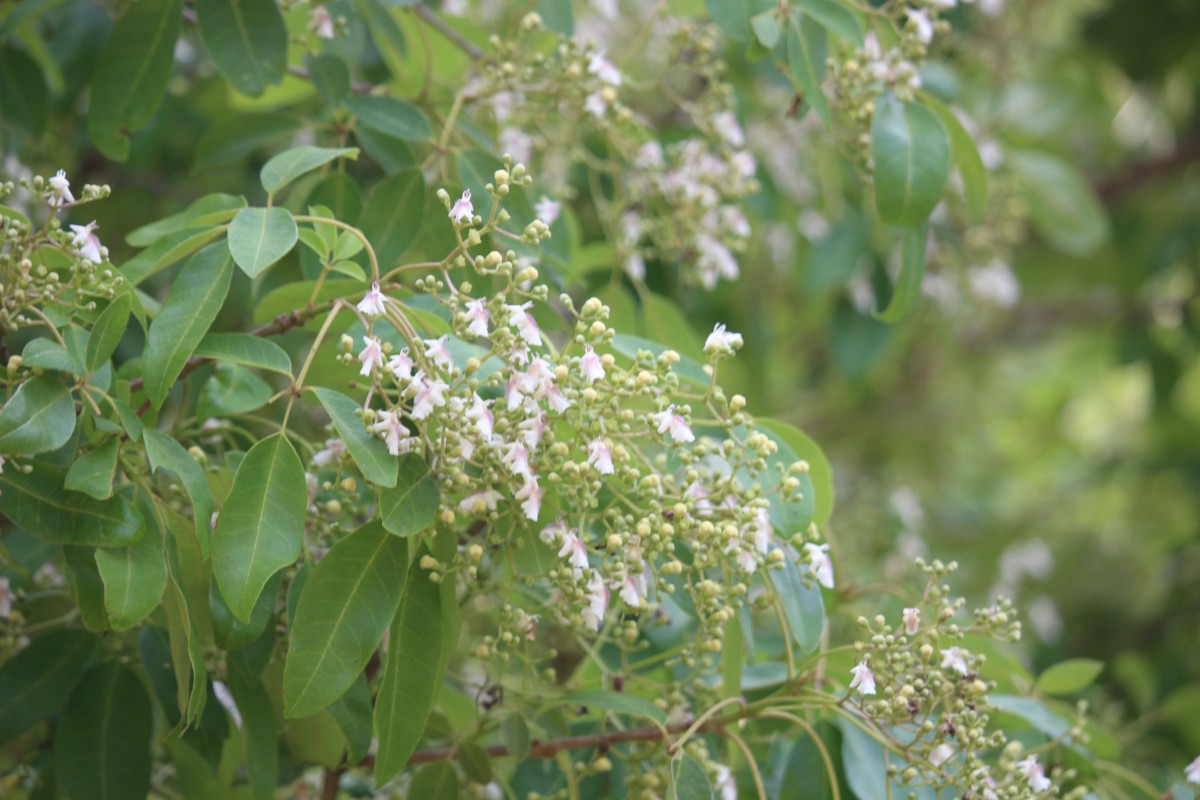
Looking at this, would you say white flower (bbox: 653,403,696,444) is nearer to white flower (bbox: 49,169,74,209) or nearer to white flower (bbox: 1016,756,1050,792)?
white flower (bbox: 1016,756,1050,792)

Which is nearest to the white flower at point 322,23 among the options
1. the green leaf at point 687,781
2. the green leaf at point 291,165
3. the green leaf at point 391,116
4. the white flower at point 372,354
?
the green leaf at point 391,116

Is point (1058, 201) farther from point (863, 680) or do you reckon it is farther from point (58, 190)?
point (58, 190)

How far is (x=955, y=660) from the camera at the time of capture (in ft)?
3.44

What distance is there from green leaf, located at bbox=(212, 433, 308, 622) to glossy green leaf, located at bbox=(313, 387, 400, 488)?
0.16 ft

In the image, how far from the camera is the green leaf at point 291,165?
1022mm

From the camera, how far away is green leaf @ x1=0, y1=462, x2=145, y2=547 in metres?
0.93

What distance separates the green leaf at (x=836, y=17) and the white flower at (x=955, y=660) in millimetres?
676

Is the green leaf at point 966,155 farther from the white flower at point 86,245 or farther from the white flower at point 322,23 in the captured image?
the white flower at point 86,245

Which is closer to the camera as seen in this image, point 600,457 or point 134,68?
point 600,457

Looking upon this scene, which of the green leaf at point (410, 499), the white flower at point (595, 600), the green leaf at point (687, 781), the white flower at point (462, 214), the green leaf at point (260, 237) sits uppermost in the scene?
the white flower at point (462, 214)

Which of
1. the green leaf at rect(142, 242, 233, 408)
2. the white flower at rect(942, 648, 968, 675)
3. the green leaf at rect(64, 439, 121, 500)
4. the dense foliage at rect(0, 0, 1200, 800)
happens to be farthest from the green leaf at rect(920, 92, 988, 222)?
the green leaf at rect(64, 439, 121, 500)

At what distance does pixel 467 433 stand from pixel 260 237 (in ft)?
0.79

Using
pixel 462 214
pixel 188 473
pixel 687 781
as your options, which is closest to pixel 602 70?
pixel 462 214

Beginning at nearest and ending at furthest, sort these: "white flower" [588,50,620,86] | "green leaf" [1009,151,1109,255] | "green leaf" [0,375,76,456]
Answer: "green leaf" [0,375,76,456]
"white flower" [588,50,620,86]
"green leaf" [1009,151,1109,255]
